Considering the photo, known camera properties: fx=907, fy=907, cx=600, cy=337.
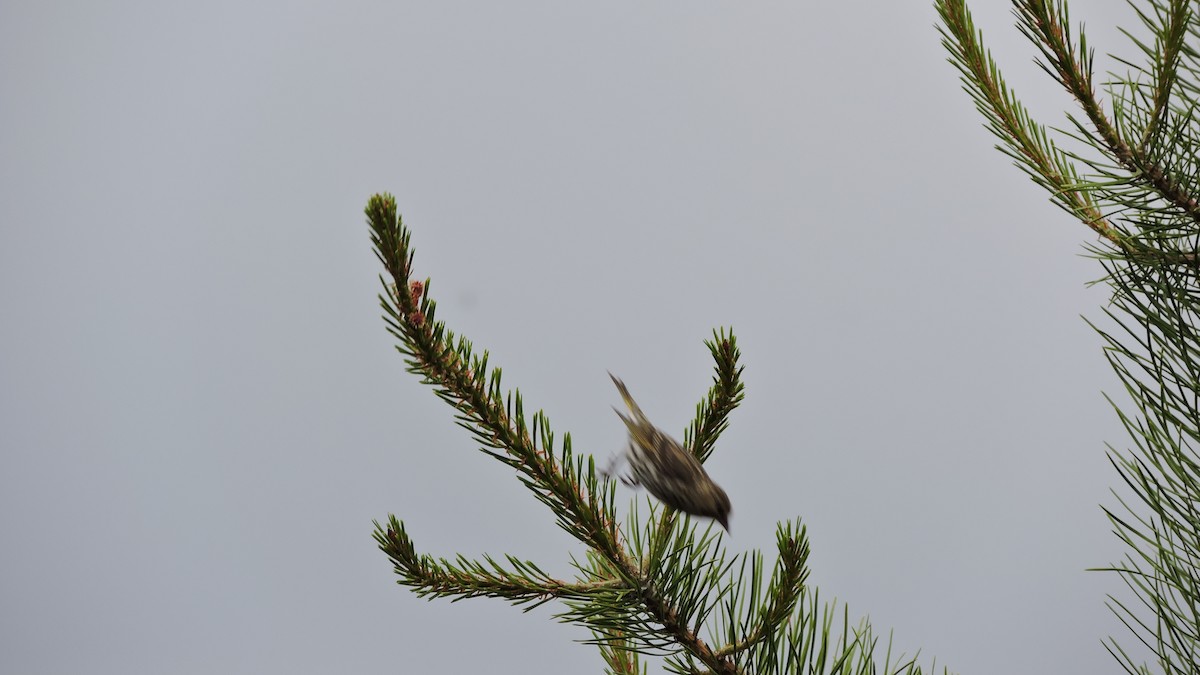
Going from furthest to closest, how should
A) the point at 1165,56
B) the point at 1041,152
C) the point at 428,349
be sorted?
1. the point at 1041,152
2. the point at 1165,56
3. the point at 428,349

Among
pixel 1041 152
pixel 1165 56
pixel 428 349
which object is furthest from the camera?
pixel 1041 152

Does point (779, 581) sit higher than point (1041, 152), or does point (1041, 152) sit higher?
point (1041, 152)

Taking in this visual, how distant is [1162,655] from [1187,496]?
0.29 ft

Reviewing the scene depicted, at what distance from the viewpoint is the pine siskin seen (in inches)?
15.2

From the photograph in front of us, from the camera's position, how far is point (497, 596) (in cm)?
47

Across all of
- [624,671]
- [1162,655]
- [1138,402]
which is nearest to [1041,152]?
[1138,402]

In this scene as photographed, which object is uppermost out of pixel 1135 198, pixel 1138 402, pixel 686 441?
pixel 1135 198

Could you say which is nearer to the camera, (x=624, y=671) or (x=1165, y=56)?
(x=1165, y=56)

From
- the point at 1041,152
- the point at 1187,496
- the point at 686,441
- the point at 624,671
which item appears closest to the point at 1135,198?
the point at 1041,152

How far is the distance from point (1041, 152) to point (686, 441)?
329mm

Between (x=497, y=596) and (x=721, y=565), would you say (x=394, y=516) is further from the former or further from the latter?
(x=721, y=565)

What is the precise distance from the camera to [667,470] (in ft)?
1.29

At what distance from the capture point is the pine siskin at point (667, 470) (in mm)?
386

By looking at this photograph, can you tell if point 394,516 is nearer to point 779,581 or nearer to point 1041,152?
point 779,581
